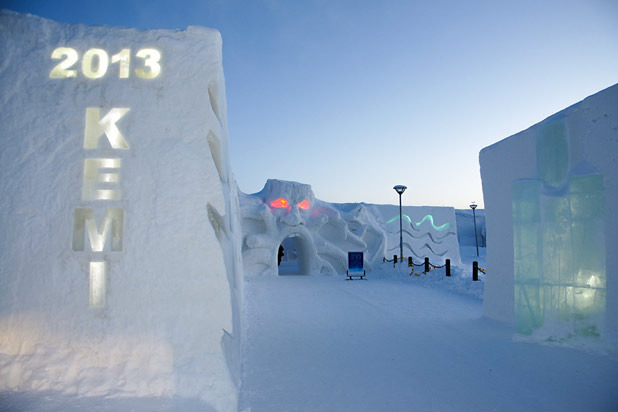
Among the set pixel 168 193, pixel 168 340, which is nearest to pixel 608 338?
pixel 168 340

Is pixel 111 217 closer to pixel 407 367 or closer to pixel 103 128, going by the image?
pixel 103 128

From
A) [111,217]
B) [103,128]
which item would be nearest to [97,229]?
[111,217]

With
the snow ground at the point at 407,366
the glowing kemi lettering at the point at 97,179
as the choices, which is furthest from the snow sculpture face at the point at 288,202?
the glowing kemi lettering at the point at 97,179

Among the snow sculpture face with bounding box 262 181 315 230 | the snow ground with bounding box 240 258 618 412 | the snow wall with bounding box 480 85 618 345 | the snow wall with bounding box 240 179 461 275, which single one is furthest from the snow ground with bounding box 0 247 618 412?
the snow sculpture face with bounding box 262 181 315 230

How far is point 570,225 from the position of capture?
5.80 metres

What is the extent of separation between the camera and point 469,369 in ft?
15.8

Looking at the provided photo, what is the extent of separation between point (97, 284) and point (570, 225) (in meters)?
6.37

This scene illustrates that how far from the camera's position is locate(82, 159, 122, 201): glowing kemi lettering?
3.88 meters

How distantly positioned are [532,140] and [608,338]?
11.1 ft

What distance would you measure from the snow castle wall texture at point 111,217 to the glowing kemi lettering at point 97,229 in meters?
0.01

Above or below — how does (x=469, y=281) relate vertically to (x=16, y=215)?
below

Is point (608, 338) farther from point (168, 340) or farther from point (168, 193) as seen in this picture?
point (168, 193)

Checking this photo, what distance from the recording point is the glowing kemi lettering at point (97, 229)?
3770 mm

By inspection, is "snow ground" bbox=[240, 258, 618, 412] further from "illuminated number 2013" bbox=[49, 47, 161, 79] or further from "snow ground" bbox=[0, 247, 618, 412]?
"illuminated number 2013" bbox=[49, 47, 161, 79]
